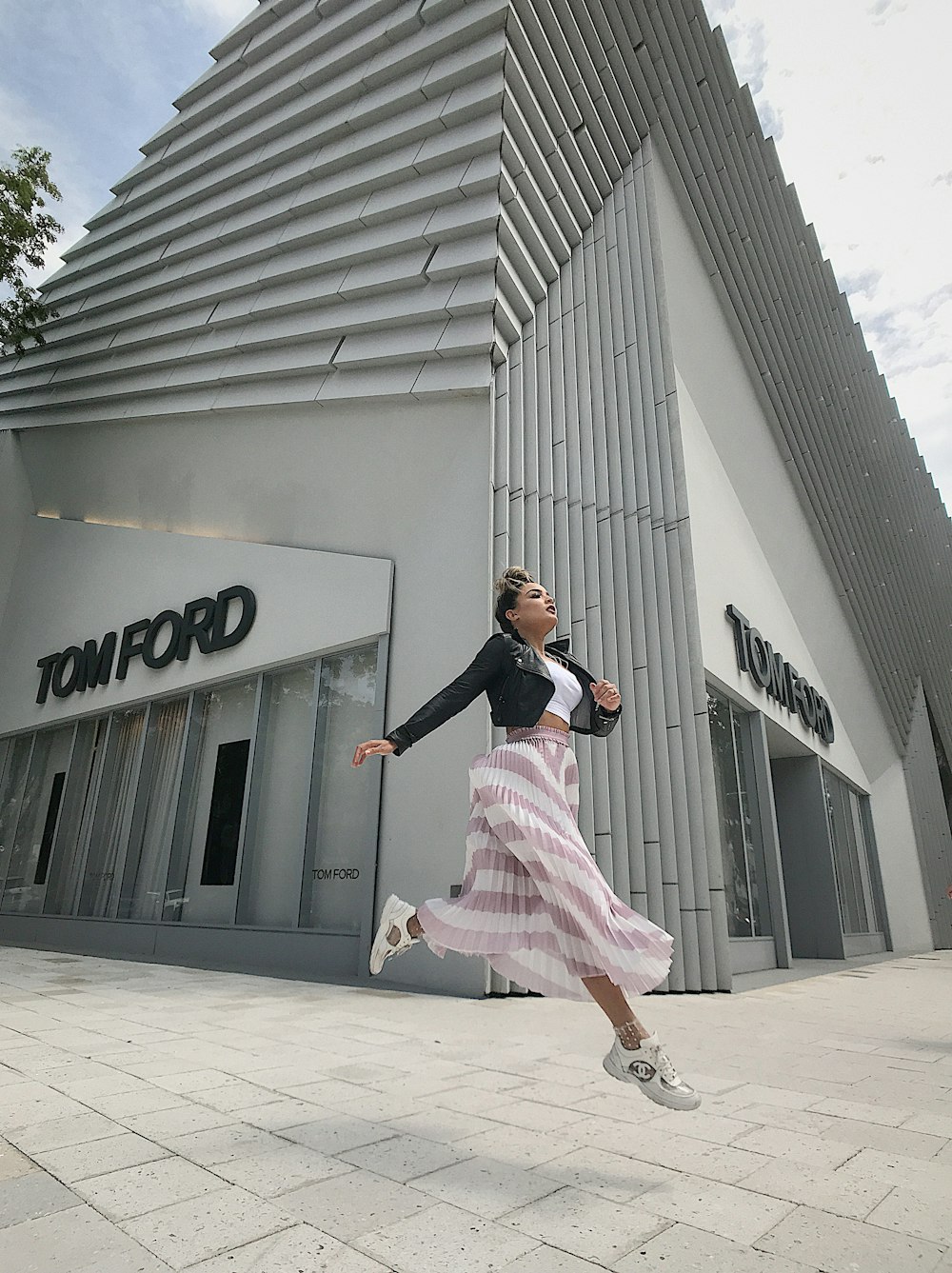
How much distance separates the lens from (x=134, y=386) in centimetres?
1098

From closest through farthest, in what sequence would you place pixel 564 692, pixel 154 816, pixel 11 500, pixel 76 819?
pixel 564 692 < pixel 154 816 < pixel 76 819 < pixel 11 500

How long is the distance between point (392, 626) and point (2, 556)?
1016 centimetres

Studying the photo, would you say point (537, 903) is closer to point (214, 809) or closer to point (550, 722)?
point (550, 722)

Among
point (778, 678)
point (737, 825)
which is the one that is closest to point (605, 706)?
point (737, 825)

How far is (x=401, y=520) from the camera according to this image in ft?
25.7

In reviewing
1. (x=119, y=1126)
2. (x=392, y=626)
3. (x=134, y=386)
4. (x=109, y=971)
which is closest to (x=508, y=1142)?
(x=119, y=1126)

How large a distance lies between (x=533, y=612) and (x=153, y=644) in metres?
8.64

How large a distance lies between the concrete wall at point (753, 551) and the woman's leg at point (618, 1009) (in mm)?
6071

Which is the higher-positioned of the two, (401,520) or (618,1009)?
(401,520)

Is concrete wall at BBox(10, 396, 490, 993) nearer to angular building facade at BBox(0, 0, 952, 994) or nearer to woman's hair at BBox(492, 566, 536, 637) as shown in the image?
angular building facade at BBox(0, 0, 952, 994)

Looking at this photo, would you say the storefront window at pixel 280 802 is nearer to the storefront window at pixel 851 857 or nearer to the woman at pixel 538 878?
the woman at pixel 538 878

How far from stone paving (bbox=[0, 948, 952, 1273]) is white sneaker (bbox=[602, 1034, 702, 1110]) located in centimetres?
14

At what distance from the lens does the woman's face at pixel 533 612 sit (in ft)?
10.1

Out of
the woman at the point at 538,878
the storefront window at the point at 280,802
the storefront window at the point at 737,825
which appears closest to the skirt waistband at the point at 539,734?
the woman at the point at 538,878
